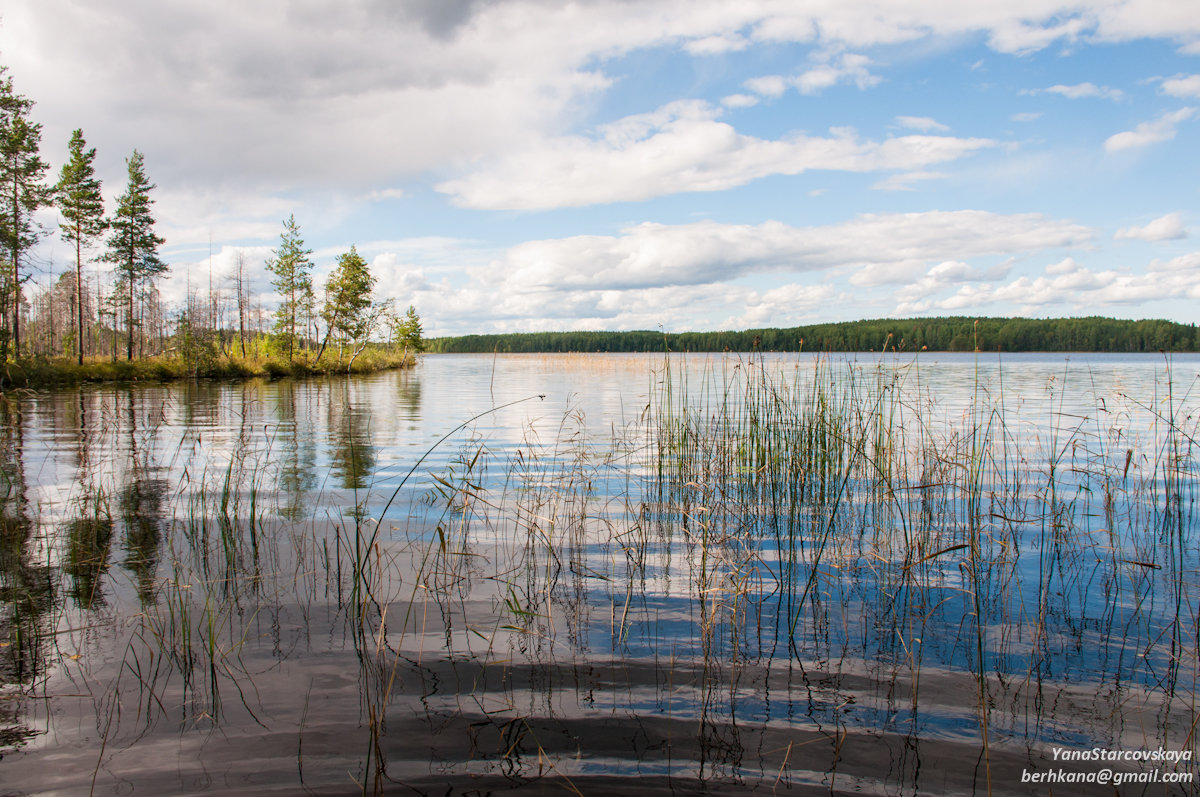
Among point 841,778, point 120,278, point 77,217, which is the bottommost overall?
point 841,778

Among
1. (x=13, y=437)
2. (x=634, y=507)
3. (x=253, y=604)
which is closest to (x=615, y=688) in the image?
(x=253, y=604)

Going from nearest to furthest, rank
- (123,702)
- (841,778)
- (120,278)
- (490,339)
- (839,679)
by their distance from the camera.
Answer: (841,778) → (123,702) → (839,679) → (120,278) → (490,339)

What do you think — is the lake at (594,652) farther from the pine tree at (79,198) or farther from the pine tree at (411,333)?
the pine tree at (411,333)

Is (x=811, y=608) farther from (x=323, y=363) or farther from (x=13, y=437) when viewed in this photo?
(x=323, y=363)

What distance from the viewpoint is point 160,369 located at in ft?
108

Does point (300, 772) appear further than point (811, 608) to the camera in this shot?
No

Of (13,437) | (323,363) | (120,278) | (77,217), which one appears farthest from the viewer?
(323,363)

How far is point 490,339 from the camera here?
6284 inches

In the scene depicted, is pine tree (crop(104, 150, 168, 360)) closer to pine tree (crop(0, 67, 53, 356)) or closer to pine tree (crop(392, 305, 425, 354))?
pine tree (crop(0, 67, 53, 356))

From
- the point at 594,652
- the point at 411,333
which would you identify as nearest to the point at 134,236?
the point at 411,333

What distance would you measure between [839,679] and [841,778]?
0.86 metres

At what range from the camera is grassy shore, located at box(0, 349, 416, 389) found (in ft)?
90.0

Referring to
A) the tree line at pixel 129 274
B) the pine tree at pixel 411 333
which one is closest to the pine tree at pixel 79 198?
the tree line at pixel 129 274

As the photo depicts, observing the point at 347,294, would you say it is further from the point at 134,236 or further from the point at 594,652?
the point at 594,652
